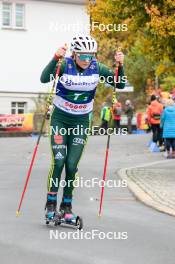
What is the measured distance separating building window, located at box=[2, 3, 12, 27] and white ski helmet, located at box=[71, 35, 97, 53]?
3732 cm

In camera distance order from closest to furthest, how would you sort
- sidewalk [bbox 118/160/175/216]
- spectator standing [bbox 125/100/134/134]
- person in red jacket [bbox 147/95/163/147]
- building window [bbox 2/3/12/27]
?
sidewalk [bbox 118/160/175/216] < person in red jacket [bbox 147/95/163/147] < spectator standing [bbox 125/100/134/134] < building window [bbox 2/3/12/27]

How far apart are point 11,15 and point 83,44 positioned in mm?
37693

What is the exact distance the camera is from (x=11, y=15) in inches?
1796

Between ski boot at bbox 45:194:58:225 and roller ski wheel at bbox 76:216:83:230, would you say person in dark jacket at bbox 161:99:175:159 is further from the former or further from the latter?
roller ski wheel at bbox 76:216:83:230

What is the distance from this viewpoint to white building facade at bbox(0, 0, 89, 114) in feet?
150

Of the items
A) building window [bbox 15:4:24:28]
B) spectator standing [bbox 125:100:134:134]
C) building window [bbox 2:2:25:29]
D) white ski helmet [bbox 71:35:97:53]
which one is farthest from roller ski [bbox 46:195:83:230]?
building window [bbox 15:4:24:28]

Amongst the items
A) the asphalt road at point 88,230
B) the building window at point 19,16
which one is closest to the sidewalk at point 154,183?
the asphalt road at point 88,230

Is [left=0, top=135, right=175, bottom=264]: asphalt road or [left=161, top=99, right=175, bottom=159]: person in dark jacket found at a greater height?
[left=0, top=135, right=175, bottom=264]: asphalt road

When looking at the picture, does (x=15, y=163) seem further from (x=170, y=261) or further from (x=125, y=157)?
(x=170, y=261)

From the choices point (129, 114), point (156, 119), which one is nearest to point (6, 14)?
point (129, 114)

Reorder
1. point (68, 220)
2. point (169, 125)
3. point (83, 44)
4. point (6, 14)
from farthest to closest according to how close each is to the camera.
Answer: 1. point (6, 14)
2. point (169, 125)
3. point (68, 220)
4. point (83, 44)

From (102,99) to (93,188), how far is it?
3294 cm

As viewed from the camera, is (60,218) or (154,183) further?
(154,183)

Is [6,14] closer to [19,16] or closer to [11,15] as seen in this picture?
[11,15]
